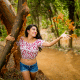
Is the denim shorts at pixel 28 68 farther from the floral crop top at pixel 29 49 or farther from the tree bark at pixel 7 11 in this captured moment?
the tree bark at pixel 7 11

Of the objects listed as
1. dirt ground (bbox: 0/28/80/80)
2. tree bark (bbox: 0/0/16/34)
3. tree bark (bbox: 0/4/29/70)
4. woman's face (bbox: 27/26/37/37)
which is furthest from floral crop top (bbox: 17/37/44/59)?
dirt ground (bbox: 0/28/80/80)

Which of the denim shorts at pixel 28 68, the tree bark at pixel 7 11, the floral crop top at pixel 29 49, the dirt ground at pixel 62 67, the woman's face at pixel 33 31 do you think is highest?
the tree bark at pixel 7 11

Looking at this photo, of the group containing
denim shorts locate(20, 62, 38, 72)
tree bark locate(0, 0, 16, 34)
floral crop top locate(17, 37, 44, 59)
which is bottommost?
denim shorts locate(20, 62, 38, 72)

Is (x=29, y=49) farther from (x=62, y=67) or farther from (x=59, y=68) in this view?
(x=62, y=67)

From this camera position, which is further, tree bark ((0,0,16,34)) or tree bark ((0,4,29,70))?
tree bark ((0,0,16,34))

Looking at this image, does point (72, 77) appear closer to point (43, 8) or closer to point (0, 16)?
point (0, 16)

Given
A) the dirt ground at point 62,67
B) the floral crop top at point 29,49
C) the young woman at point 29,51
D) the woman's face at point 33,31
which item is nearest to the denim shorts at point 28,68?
the young woman at point 29,51

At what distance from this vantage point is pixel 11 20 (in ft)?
6.37

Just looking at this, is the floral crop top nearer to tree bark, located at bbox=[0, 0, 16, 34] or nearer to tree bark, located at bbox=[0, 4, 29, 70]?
tree bark, located at bbox=[0, 4, 29, 70]

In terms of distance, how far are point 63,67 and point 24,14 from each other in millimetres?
4285

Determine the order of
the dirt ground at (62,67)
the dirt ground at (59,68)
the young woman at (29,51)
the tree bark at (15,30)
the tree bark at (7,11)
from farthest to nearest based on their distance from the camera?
the dirt ground at (62,67) < the dirt ground at (59,68) < the young woman at (29,51) < the tree bark at (7,11) < the tree bark at (15,30)

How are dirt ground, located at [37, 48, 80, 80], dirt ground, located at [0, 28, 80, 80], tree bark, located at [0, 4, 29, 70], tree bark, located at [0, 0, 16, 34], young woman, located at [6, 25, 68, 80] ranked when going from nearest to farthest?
tree bark, located at [0, 4, 29, 70]
tree bark, located at [0, 0, 16, 34]
young woman, located at [6, 25, 68, 80]
dirt ground, located at [0, 28, 80, 80]
dirt ground, located at [37, 48, 80, 80]

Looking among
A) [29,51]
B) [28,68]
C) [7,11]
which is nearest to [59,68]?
[28,68]


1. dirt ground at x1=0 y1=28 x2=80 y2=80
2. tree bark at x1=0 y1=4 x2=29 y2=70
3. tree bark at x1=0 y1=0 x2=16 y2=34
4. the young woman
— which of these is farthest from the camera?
dirt ground at x1=0 y1=28 x2=80 y2=80
